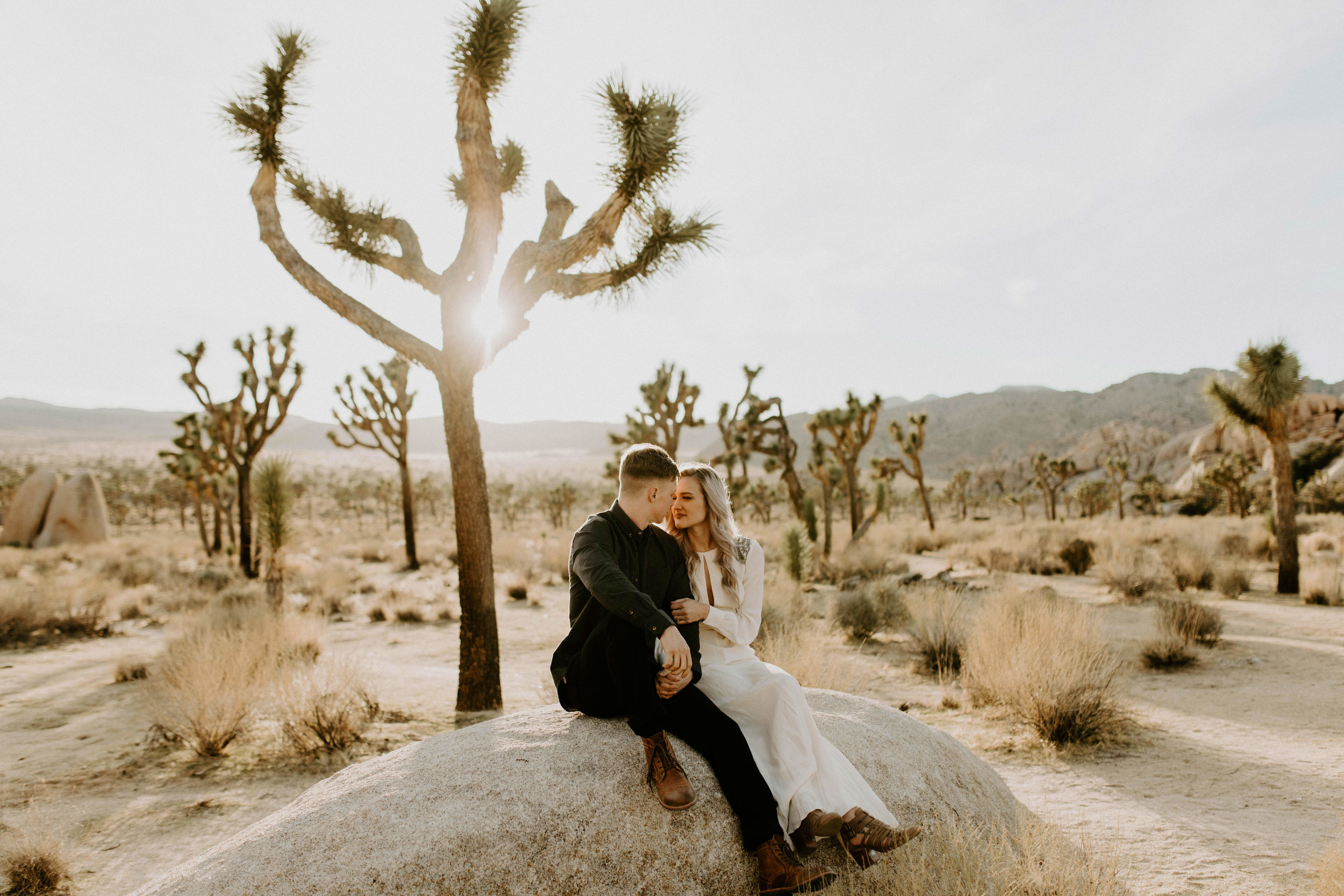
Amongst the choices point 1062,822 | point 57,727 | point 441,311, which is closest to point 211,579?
point 57,727

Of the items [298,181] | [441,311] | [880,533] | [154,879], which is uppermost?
[298,181]

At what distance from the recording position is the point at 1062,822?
406 centimetres

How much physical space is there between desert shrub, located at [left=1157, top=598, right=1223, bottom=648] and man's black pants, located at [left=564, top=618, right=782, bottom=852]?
25.9ft

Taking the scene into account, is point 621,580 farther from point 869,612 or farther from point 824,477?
point 824,477

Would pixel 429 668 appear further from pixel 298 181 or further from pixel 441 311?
pixel 298 181

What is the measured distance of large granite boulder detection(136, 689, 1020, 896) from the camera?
2.49 metres

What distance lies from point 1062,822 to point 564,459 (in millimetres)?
140196

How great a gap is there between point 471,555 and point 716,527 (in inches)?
144

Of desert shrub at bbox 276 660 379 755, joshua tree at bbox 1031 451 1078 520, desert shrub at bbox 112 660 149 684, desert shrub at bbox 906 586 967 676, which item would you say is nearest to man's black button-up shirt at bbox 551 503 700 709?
desert shrub at bbox 276 660 379 755

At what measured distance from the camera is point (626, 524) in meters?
3.13

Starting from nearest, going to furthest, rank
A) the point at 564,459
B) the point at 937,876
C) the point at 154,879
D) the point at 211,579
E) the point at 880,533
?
the point at 154,879, the point at 937,876, the point at 211,579, the point at 880,533, the point at 564,459

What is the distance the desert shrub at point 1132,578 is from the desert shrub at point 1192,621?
334 cm

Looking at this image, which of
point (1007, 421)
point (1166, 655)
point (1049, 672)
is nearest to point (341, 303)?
point (1049, 672)

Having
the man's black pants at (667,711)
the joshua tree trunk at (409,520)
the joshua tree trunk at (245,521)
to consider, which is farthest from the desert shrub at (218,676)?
the joshua tree trunk at (409,520)
